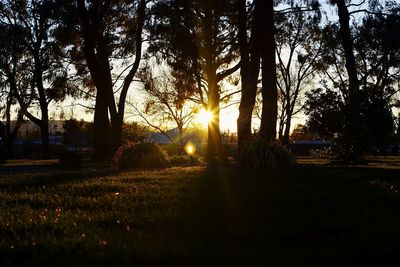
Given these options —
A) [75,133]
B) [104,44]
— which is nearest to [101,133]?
[104,44]

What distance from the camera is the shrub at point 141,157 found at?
19.4m

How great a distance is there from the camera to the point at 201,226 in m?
5.92

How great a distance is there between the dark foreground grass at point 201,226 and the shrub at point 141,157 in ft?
31.0

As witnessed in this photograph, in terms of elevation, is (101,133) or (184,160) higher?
(101,133)

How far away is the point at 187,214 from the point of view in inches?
264

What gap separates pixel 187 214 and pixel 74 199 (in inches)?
86.2

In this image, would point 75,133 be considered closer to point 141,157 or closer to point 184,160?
point 184,160

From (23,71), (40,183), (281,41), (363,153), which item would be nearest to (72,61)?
(23,71)

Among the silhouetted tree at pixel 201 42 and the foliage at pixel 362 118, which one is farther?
the silhouetted tree at pixel 201 42

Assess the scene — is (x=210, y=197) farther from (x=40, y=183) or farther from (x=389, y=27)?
(x=389, y=27)

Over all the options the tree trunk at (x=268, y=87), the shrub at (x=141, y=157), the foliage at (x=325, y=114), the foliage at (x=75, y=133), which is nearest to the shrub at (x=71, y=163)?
the shrub at (x=141, y=157)

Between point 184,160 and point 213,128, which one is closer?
point 184,160

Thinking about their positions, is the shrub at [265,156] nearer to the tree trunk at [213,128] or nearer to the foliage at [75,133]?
the tree trunk at [213,128]

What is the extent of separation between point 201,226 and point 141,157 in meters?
13.6
